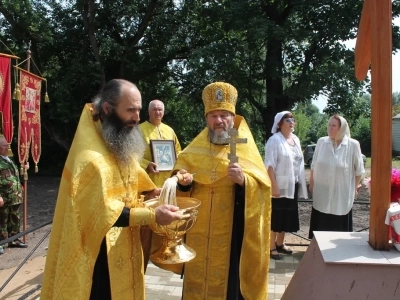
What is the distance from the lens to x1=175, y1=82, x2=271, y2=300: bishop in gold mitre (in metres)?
2.87

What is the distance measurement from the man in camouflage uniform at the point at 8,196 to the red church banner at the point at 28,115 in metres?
0.27

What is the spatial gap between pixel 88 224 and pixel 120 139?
1.68 feet

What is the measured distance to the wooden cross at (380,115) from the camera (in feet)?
6.87

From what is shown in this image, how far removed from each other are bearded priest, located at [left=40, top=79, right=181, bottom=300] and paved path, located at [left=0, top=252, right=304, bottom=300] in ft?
6.27

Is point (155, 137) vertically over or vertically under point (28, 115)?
under

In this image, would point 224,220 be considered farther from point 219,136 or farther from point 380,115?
point 380,115

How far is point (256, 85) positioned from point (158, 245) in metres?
8.88

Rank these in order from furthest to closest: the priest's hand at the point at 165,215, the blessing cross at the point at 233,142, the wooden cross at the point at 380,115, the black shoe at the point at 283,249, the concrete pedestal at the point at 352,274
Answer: the black shoe at the point at 283,249 → the blessing cross at the point at 233,142 → the priest's hand at the point at 165,215 → the wooden cross at the point at 380,115 → the concrete pedestal at the point at 352,274

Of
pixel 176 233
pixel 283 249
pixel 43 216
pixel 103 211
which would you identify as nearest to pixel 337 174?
pixel 283 249

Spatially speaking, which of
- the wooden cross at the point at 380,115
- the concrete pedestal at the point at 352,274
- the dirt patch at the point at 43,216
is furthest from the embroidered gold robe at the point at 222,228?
the dirt patch at the point at 43,216

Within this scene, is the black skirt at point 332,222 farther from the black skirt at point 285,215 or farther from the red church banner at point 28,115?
the red church banner at point 28,115

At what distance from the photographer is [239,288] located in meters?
2.97

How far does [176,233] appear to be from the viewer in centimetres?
239

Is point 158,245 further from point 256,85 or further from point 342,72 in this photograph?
point 256,85
